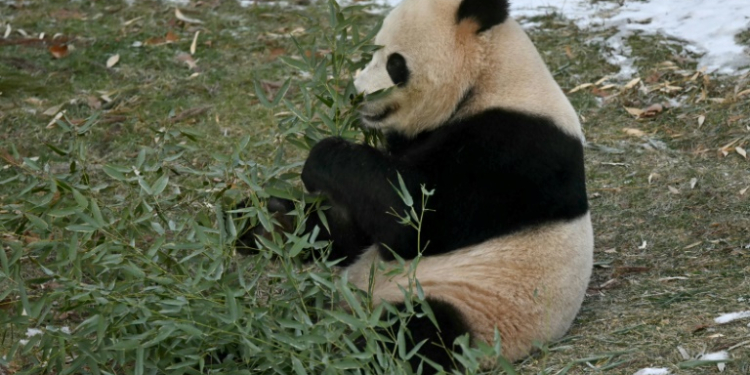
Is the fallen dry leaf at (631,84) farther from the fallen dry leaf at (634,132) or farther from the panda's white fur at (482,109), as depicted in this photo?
the panda's white fur at (482,109)

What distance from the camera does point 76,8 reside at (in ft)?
26.8

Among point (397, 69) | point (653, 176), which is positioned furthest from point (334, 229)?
point (653, 176)

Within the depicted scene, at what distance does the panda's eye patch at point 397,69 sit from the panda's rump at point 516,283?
2.38 feet

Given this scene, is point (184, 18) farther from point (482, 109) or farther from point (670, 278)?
point (670, 278)

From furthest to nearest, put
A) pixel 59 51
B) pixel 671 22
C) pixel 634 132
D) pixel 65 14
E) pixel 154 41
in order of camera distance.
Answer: pixel 65 14
pixel 154 41
pixel 59 51
pixel 671 22
pixel 634 132

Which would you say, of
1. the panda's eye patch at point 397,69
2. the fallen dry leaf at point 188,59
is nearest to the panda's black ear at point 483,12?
the panda's eye patch at point 397,69

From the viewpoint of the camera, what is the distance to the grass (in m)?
3.69

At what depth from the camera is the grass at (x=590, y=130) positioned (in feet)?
12.1

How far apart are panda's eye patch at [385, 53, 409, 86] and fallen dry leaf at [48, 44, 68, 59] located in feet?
14.1

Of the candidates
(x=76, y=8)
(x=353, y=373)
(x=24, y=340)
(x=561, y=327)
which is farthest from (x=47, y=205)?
(x=76, y=8)

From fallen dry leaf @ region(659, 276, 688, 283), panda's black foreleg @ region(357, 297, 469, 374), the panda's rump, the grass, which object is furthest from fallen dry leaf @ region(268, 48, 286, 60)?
panda's black foreleg @ region(357, 297, 469, 374)

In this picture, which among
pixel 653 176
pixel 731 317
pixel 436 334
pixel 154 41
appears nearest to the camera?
pixel 436 334

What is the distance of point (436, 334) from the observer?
3.38 metres

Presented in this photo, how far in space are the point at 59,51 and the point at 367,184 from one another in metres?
4.51
